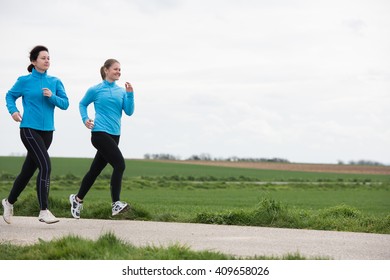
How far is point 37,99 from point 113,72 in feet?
3.84

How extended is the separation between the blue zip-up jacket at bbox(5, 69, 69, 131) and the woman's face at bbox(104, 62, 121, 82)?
0.70 metres

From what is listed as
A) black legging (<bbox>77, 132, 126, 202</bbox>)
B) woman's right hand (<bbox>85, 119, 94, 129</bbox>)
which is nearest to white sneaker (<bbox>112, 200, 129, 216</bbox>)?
black legging (<bbox>77, 132, 126, 202</bbox>)

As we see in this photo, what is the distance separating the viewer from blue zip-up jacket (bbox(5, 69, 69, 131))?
944cm

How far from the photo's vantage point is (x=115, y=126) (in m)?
9.95

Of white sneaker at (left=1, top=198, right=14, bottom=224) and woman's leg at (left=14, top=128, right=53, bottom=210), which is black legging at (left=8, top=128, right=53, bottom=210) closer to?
woman's leg at (left=14, top=128, right=53, bottom=210)

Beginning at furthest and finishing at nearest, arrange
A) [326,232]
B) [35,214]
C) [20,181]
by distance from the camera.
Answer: [35,214] < [20,181] < [326,232]

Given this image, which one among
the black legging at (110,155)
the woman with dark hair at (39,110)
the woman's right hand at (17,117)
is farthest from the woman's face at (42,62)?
the black legging at (110,155)

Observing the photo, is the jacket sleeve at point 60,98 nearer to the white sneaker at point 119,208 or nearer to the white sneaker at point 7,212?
the white sneaker at point 119,208

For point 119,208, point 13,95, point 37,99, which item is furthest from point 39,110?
point 119,208

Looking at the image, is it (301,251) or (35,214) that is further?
(35,214)
